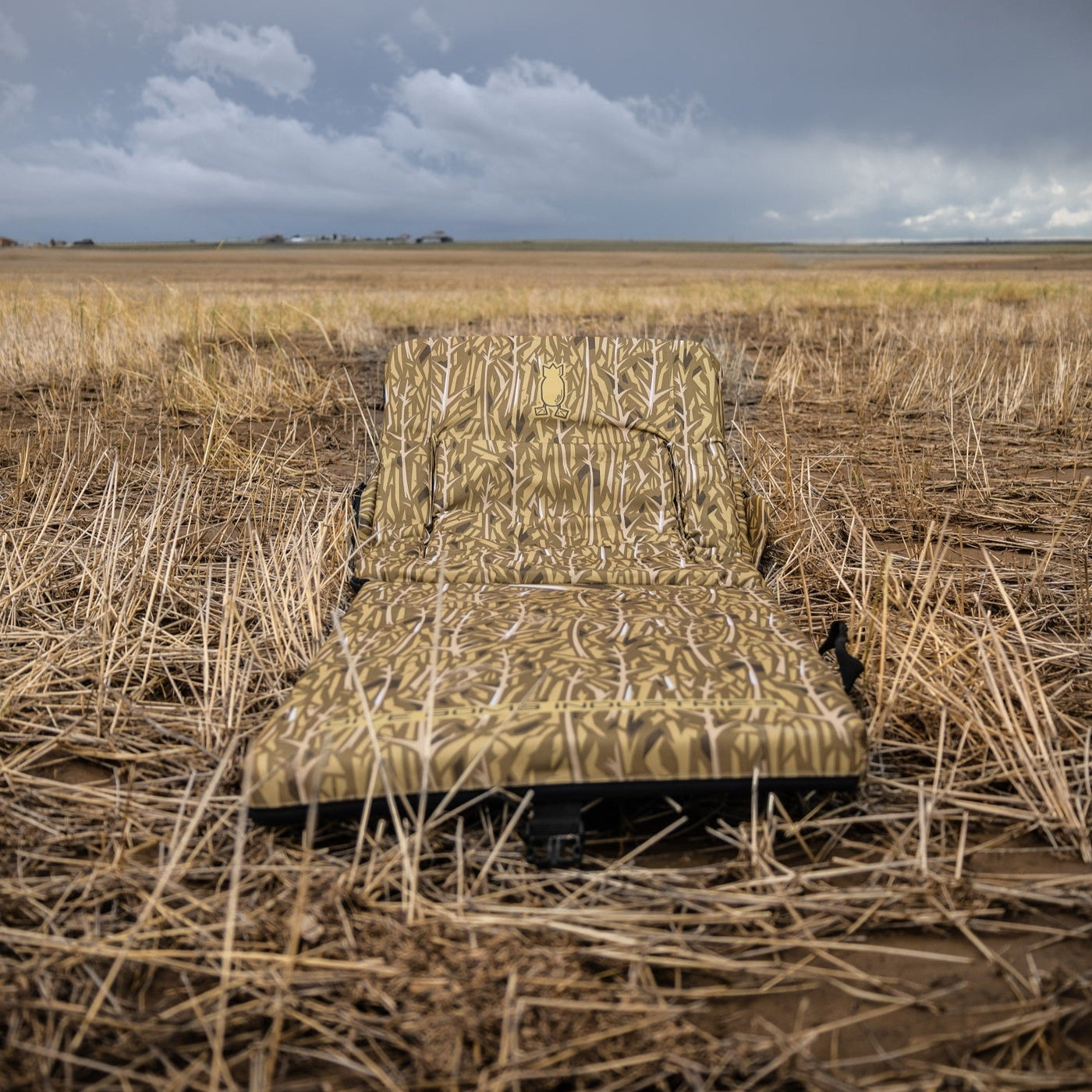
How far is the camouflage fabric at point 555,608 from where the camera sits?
6.05 feet

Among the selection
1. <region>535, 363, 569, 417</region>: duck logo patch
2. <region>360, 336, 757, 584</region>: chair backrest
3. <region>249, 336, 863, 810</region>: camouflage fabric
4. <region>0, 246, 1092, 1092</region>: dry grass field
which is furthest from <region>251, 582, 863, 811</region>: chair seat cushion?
<region>535, 363, 569, 417</region>: duck logo patch

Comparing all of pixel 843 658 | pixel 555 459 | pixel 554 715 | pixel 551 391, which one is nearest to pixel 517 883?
pixel 554 715

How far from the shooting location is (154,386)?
6613 mm

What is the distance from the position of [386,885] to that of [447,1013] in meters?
0.35

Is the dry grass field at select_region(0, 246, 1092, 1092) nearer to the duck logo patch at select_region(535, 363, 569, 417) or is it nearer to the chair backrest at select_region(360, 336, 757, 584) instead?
the chair backrest at select_region(360, 336, 757, 584)

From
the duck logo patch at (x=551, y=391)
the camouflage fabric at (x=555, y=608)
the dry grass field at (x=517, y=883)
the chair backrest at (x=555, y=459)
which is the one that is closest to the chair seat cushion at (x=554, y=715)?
the camouflage fabric at (x=555, y=608)

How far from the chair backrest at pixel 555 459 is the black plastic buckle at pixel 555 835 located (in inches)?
40.8

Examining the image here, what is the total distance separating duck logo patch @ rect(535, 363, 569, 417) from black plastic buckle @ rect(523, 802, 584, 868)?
1.63 metres

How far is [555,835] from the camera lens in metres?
1.84

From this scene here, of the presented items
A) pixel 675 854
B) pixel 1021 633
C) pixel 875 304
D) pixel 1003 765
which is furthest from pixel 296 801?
pixel 875 304

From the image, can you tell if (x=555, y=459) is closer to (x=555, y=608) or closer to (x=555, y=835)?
(x=555, y=608)

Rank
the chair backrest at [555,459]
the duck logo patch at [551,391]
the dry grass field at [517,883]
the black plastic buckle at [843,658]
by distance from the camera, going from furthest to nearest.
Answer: the duck logo patch at [551,391] < the chair backrest at [555,459] < the black plastic buckle at [843,658] < the dry grass field at [517,883]

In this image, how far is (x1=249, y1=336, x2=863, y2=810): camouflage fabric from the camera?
6.05 ft

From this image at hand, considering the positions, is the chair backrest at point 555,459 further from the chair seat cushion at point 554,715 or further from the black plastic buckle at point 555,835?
the black plastic buckle at point 555,835
